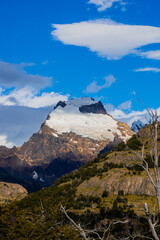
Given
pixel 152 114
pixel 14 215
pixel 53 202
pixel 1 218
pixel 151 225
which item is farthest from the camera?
pixel 53 202

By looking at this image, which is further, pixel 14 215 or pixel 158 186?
pixel 14 215

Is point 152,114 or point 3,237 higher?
point 152,114

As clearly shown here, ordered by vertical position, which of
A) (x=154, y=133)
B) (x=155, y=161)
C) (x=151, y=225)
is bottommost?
(x=151, y=225)

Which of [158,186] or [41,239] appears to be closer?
[158,186]

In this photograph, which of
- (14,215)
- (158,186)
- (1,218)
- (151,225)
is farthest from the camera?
(14,215)

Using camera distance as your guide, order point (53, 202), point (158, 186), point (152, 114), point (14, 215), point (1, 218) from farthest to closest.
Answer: point (53, 202) → point (14, 215) → point (1, 218) → point (152, 114) → point (158, 186)

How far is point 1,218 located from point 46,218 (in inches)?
254

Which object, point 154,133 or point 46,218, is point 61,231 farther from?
point 154,133

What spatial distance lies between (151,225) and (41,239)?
12.4 meters

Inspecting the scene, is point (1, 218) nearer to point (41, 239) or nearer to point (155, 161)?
point (41, 239)

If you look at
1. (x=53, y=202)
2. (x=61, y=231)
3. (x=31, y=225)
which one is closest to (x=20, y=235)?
(x=31, y=225)

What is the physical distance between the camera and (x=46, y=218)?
31.9 meters

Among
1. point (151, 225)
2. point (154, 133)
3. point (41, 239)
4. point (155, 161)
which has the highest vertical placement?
point (154, 133)

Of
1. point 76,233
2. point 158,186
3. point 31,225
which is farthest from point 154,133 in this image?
point 31,225
